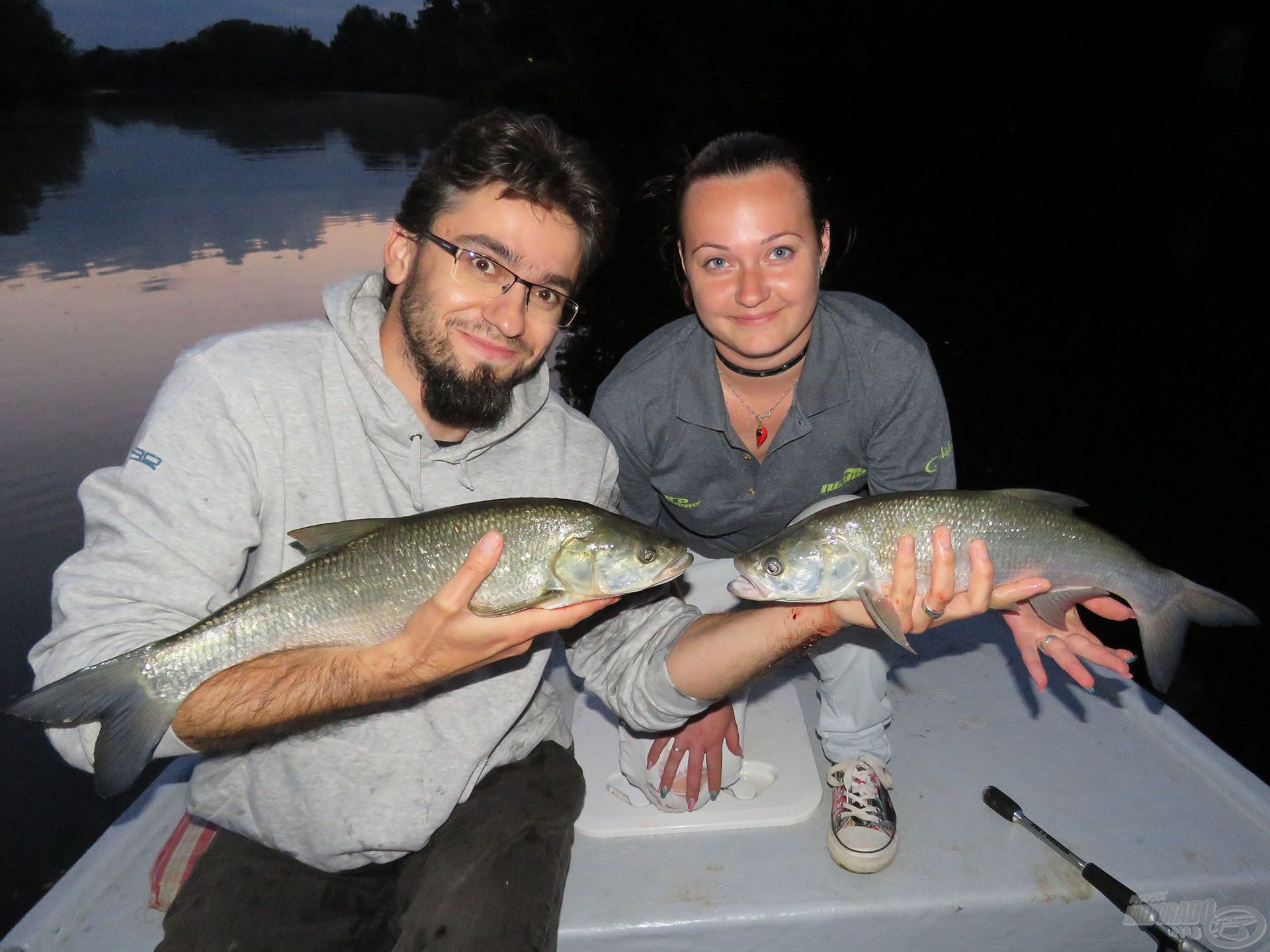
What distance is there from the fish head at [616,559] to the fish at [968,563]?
0.84 ft

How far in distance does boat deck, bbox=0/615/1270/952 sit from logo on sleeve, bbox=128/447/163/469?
173 cm

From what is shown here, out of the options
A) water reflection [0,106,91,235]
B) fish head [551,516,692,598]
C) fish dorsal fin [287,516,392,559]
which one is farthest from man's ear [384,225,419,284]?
water reflection [0,106,91,235]

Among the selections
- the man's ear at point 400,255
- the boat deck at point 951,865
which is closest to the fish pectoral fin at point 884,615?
the boat deck at point 951,865

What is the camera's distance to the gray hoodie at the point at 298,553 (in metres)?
2.23

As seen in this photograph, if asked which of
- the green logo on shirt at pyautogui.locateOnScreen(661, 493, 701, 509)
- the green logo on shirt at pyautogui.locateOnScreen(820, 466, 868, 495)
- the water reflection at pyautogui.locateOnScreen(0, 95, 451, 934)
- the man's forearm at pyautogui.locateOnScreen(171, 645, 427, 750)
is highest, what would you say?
the green logo on shirt at pyautogui.locateOnScreen(820, 466, 868, 495)

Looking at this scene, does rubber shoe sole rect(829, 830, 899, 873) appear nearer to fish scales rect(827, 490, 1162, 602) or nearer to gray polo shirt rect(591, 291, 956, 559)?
fish scales rect(827, 490, 1162, 602)

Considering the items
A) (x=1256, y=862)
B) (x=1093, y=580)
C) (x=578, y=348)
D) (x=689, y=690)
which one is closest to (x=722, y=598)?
(x=689, y=690)

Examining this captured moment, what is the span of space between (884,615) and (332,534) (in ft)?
6.10

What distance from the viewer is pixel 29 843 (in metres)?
4.36

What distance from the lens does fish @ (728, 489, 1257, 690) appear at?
9.23ft

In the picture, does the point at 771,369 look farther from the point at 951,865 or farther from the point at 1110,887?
the point at 1110,887

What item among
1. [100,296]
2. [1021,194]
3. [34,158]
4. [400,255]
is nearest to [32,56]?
→ [34,158]

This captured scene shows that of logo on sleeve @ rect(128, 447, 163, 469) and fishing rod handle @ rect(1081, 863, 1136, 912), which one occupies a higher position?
logo on sleeve @ rect(128, 447, 163, 469)

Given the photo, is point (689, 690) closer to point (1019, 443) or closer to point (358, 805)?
point (358, 805)
